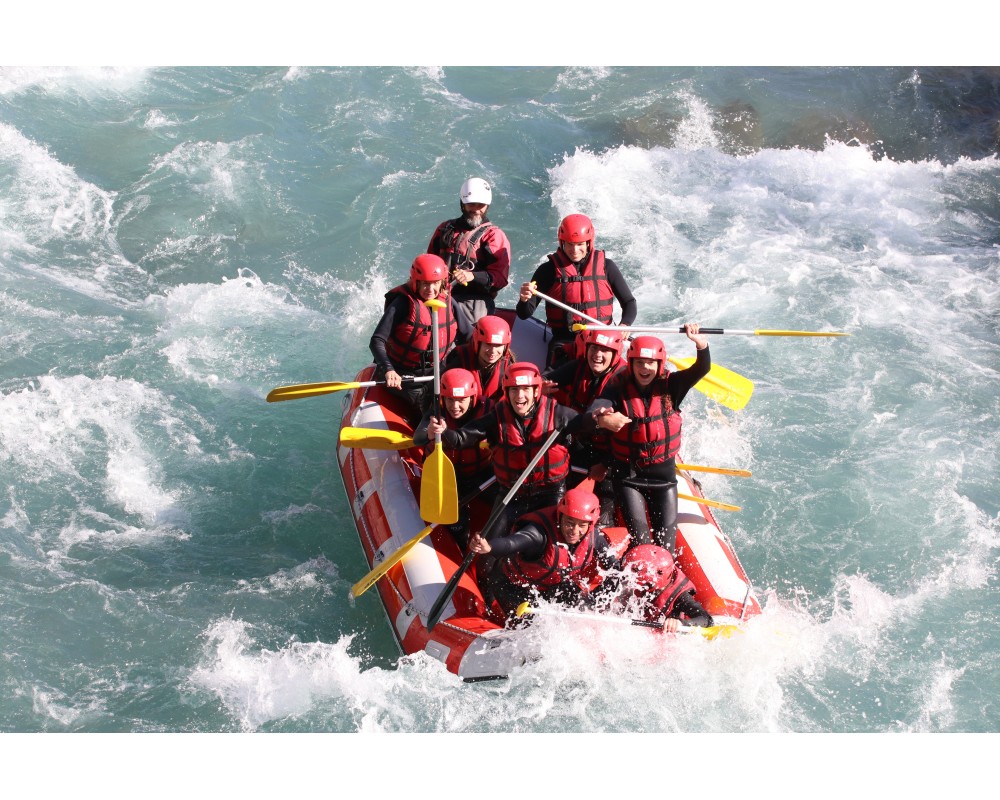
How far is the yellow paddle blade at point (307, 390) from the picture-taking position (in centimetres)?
713

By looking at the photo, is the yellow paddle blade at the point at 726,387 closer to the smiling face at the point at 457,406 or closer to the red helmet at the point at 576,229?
the red helmet at the point at 576,229

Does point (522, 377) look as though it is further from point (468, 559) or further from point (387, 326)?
point (387, 326)

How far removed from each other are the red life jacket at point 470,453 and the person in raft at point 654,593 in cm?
109

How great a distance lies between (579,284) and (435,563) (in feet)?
6.74

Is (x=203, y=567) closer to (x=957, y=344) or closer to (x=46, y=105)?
(x=957, y=344)

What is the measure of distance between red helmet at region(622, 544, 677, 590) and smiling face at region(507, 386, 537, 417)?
0.93 meters

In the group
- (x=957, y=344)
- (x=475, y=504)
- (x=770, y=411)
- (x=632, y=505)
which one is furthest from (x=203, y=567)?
(x=957, y=344)

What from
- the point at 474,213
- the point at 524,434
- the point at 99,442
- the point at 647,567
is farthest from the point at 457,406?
the point at 99,442

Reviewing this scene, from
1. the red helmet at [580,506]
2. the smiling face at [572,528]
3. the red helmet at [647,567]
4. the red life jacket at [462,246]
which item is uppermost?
the red life jacket at [462,246]

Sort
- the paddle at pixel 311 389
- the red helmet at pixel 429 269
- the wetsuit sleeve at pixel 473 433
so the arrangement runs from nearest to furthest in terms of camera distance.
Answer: the wetsuit sleeve at pixel 473 433, the red helmet at pixel 429 269, the paddle at pixel 311 389

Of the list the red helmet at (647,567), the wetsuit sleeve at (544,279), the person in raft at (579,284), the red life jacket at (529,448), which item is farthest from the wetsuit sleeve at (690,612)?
the wetsuit sleeve at (544,279)

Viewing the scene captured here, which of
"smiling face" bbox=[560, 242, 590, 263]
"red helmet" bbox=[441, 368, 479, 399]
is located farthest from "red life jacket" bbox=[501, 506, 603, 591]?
"smiling face" bbox=[560, 242, 590, 263]

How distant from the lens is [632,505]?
235 inches

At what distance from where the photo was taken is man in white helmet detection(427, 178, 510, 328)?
7.22 m
